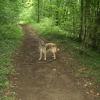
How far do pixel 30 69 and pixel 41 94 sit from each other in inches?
85.3

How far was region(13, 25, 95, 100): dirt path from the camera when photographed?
3.99 meters

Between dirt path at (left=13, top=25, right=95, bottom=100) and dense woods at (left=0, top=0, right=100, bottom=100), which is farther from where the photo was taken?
dense woods at (left=0, top=0, right=100, bottom=100)

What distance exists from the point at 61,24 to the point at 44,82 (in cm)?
1252

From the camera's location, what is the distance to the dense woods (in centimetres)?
743

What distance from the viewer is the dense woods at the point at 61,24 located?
7.43 metres

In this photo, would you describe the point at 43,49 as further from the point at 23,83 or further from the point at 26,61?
the point at 23,83

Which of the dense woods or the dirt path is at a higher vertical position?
the dense woods

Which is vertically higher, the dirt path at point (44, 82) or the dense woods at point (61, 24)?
the dense woods at point (61, 24)

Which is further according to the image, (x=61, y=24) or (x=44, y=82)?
(x=61, y=24)

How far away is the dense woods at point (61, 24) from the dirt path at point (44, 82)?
675 millimetres

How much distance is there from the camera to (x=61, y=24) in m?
15.9

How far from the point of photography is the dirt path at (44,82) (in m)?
3.99

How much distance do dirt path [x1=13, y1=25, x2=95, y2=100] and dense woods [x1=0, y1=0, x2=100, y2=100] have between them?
0.68m

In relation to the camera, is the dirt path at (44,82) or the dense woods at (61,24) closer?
the dirt path at (44,82)
